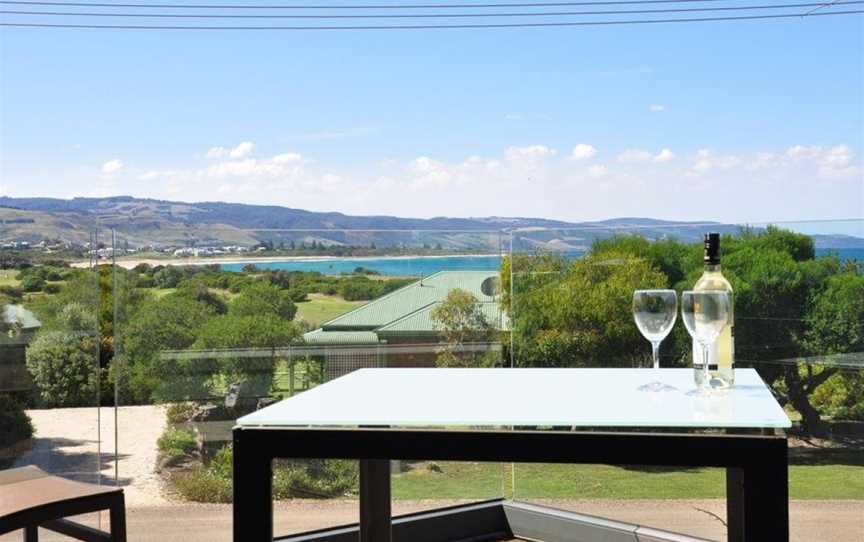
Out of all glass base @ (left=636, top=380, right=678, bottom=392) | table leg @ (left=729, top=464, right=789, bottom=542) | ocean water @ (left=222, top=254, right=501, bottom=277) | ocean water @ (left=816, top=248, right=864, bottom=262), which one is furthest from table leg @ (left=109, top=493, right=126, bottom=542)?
ocean water @ (left=816, top=248, right=864, bottom=262)

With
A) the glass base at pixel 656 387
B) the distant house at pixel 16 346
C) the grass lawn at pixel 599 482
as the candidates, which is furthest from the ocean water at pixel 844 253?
the distant house at pixel 16 346

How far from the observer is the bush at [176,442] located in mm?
3932

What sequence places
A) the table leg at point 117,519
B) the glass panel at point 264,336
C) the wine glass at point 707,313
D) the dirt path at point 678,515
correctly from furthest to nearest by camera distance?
the glass panel at point 264,336, the dirt path at point 678,515, the table leg at point 117,519, the wine glass at point 707,313

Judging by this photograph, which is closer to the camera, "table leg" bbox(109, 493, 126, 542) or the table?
the table

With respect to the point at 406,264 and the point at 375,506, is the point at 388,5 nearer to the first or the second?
the point at 406,264

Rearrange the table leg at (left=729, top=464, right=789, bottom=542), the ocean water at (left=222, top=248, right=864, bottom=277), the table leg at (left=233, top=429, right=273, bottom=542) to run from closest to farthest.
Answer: the table leg at (left=729, top=464, right=789, bottom=542), the table leg at (left=233, top=429, right=273, bottom=542), the ocean water at (left=222, top=248, right=864, bottom=277)

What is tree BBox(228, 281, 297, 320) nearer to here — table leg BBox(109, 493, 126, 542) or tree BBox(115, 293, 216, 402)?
tree BBox(115, 293, 216, 402)

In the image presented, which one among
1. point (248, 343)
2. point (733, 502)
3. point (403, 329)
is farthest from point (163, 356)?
point (733, 502)

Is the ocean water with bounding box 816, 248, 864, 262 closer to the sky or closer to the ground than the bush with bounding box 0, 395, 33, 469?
closer to the sky

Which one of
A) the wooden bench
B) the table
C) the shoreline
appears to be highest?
the shoreline

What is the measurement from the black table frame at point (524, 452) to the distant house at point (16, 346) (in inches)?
99.8

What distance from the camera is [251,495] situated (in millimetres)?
1361

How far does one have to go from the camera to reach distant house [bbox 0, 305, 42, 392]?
354cm

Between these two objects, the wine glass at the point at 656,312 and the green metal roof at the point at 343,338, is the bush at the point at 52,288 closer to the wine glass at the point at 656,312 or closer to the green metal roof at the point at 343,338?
the green metal roof at the point at 343,338
